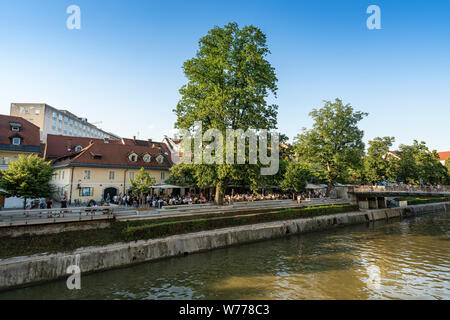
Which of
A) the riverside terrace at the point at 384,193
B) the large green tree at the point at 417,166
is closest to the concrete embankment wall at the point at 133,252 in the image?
the riverside terrace at the point at 384,193

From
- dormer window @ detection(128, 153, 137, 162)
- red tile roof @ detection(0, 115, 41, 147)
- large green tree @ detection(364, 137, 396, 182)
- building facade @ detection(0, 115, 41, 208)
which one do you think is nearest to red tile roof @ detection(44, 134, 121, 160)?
red tile roof @ detection(0, 115, 41, 147)

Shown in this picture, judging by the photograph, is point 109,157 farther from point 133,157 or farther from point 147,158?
point 147,158

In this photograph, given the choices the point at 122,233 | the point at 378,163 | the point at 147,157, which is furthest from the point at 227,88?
the point at 378,163

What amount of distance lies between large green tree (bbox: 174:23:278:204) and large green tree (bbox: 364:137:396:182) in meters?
36.2

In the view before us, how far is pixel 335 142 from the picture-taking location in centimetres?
4031

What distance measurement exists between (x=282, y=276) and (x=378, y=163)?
4752cm

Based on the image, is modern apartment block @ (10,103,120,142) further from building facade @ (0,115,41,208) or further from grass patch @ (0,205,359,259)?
grass patch @ (0,205,359,259)

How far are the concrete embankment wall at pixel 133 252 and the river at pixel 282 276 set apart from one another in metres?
0.52

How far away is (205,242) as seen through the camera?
1809cm

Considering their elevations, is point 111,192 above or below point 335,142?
below

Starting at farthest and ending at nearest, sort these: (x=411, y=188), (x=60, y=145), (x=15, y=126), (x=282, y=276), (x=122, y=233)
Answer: (x=60, y=145), (x=15, y=126), (x=411, y=188), (x=122, y=233), (x=282, y=276)

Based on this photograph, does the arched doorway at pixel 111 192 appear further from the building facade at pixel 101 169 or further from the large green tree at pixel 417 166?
the large green tree at pixel 417 166

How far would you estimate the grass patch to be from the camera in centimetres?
1326
